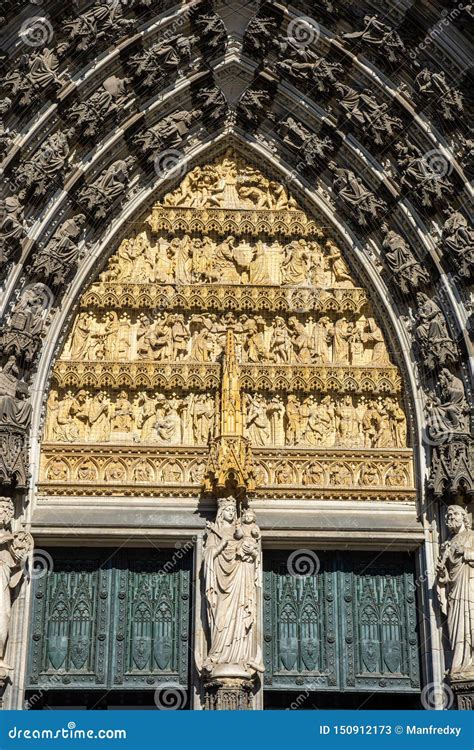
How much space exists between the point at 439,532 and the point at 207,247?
421 centimetres

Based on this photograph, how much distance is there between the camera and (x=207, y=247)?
1245cm

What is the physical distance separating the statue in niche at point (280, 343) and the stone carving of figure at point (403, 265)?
Result: 1.38 m

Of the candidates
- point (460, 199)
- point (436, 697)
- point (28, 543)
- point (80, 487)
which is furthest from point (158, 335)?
point (436, 697)

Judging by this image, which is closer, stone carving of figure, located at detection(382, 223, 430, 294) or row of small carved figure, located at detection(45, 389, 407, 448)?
row of small carved figure, located at detection(45, 389, 407, 448)

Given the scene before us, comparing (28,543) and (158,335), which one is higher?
(158,335)

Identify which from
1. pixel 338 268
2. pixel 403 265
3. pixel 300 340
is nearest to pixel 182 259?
pixel 300 340

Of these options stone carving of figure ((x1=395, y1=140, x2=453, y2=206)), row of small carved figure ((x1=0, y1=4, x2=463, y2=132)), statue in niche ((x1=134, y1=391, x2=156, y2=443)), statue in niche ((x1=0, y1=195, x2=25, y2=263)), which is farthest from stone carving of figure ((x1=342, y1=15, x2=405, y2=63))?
statue in niche ((x1=134, y1=391, x2=156, y2=443))

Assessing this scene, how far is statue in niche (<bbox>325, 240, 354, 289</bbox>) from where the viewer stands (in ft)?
40.5

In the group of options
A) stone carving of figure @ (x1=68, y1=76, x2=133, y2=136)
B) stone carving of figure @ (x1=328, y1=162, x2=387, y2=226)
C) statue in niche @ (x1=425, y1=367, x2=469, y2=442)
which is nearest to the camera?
statue in niche @ (x1=425, y1=367, x2=469, y2=442)

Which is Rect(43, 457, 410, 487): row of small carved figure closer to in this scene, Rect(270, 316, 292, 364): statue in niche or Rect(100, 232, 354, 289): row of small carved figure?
Rect(270, 316, 292, 364): statue in niche

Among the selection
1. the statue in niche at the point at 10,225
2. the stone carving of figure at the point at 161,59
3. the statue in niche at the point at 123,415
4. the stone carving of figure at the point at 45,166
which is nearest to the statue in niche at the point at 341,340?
the statue in niche at the point at 123,415

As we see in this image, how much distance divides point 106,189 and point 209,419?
2792mm

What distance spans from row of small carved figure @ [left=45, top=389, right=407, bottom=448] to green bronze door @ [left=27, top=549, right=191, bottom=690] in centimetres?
128

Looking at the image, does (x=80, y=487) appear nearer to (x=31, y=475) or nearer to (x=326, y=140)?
(x=31, y=475)
